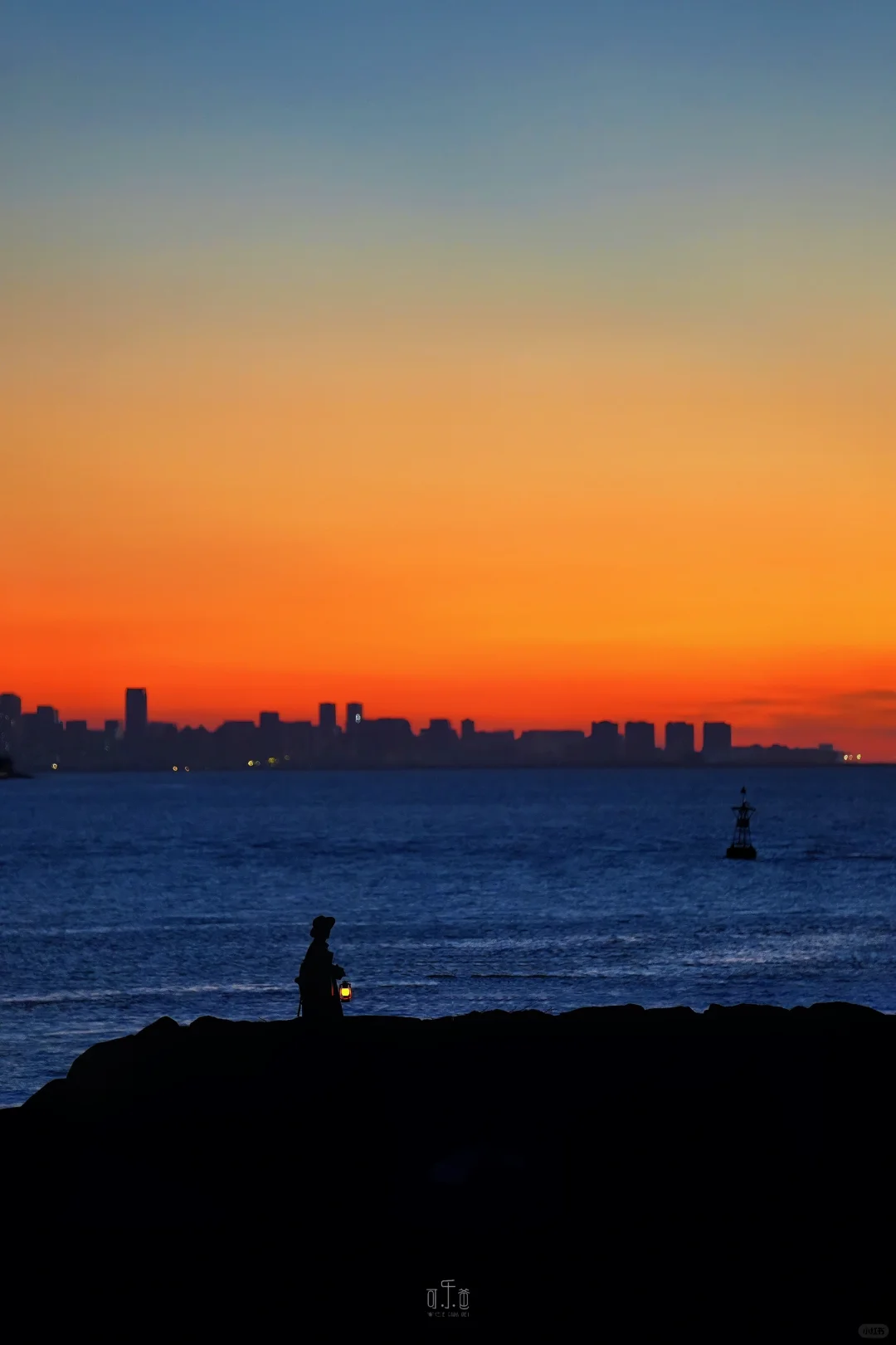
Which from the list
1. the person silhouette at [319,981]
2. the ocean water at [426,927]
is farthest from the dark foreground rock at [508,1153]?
the ocean water at [426,927]

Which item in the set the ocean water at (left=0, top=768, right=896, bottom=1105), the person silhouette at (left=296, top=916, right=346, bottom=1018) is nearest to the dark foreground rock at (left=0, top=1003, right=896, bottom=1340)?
the person silhouette at (left=296, top=916, right=346, bottom=1018)

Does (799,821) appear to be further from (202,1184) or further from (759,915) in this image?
(202,1184)

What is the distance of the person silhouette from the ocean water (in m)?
11.6

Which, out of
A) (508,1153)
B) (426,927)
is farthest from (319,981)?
(426,927)

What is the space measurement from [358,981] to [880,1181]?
31.5m

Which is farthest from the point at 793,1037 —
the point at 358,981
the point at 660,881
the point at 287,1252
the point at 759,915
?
the point at 660,881

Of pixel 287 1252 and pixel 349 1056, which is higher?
pixel 349 1056

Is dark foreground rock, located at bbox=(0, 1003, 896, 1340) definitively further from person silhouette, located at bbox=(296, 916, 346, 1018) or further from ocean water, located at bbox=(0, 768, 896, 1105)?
ocean water, located at bbox=(0, 768, 896, 1105)

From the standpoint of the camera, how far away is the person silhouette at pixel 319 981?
1795 cm

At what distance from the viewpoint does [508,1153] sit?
15109mm

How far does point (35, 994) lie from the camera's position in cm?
4259

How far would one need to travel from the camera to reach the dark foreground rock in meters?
14.1

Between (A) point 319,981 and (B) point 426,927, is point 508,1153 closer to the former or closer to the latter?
(A) point 319,981

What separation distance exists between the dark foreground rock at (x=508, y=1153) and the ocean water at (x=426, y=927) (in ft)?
39.1
